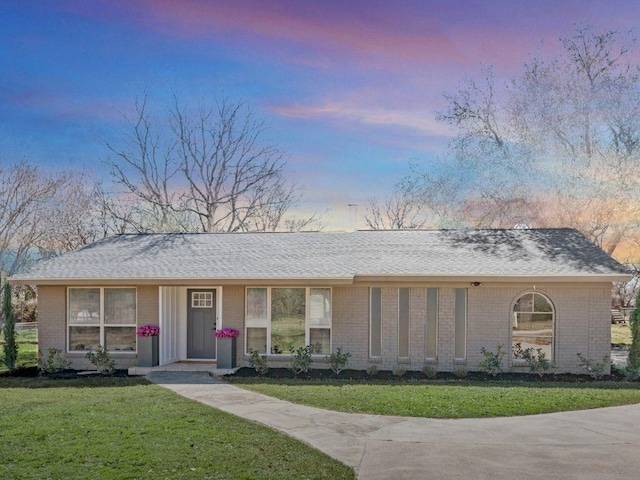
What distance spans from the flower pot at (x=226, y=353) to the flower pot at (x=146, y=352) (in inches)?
67.3

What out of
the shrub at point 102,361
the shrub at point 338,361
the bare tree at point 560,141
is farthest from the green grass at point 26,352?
the bare tree at point 560,141

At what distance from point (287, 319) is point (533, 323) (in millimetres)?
5977

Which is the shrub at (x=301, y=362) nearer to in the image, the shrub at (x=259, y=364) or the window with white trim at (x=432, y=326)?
the shrub at (x=259, y=364)

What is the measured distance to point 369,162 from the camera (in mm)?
32250

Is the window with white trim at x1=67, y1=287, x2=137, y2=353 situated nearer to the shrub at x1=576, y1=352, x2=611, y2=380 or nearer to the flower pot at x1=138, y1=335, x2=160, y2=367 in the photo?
the flower pot at x1=138, y1=335, x2=160, y2=367

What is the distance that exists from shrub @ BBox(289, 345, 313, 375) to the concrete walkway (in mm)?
3638

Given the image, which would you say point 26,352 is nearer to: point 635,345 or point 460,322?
point 460,322

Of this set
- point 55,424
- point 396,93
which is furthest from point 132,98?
point 55,424

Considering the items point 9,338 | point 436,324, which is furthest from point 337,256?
point 9,338

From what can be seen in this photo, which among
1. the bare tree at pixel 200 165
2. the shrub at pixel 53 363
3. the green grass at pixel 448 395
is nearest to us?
the green grass at pixel 448 395

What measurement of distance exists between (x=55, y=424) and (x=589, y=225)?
81.4 feet

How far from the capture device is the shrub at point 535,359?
15.8m

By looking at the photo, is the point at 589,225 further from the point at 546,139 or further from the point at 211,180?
the point at 211,180

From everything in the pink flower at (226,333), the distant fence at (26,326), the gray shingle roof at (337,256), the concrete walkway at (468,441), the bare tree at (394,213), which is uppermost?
the bare tree at (394,213)
